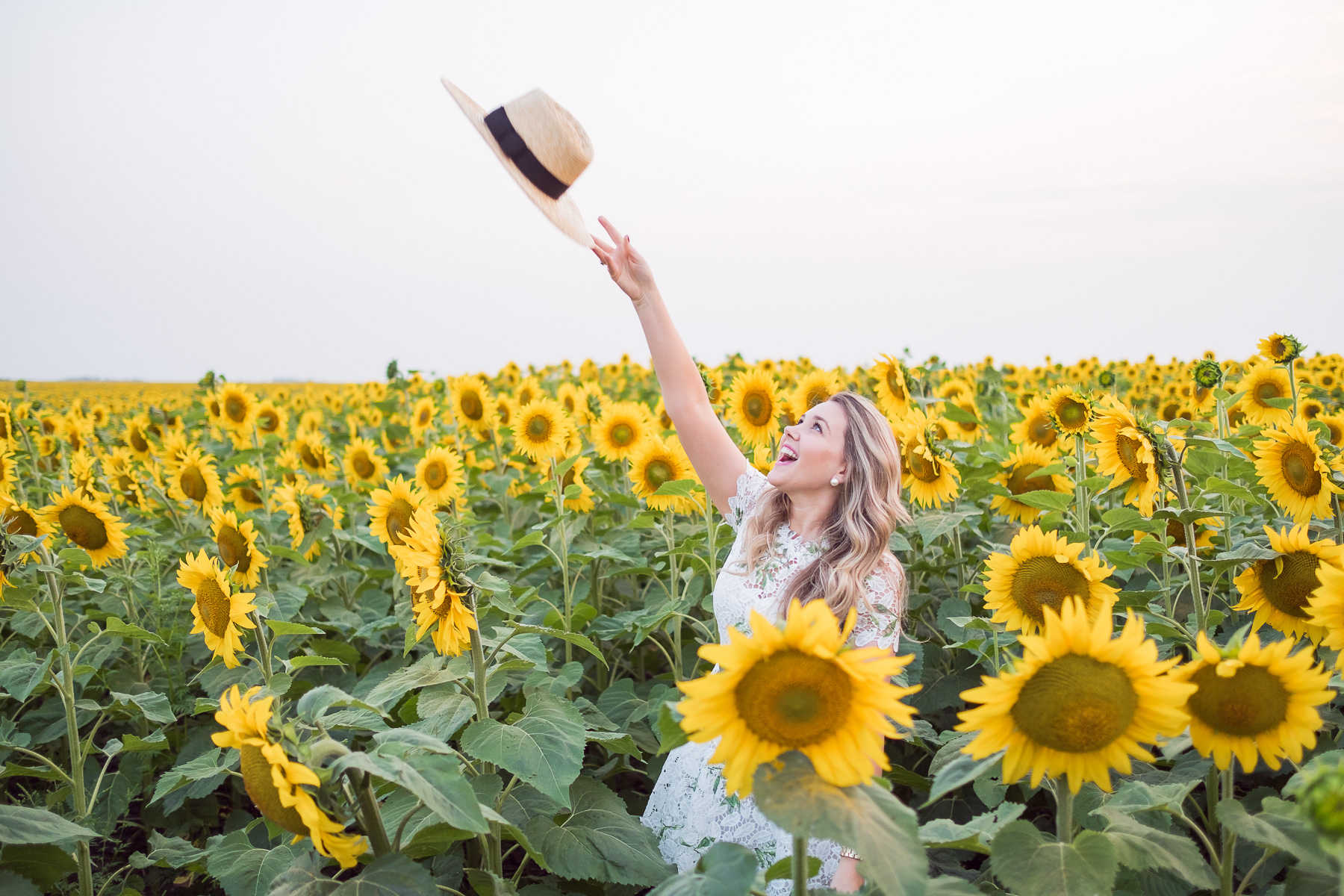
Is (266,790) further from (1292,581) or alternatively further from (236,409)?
(236,409)

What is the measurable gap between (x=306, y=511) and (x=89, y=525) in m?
0.94

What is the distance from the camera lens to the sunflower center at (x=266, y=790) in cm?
164

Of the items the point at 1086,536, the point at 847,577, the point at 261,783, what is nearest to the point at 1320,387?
the point at 1086,536

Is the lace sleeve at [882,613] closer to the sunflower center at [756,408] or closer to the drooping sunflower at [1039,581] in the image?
the drooping sunflower at [1039,581]

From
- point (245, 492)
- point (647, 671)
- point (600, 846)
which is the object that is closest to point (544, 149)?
point (600, 846)

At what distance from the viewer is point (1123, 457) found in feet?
10.0

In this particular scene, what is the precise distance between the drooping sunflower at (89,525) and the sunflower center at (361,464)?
1948 millimetres

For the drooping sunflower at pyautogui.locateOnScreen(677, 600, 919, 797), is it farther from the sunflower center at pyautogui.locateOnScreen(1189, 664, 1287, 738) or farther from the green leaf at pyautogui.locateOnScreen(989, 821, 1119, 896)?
the sunflower center at pyautogui.locateOnScreen(1189, 664, 1287, 738)

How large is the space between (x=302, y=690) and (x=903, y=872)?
3.32 meters

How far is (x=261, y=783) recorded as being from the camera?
1650 millimetres

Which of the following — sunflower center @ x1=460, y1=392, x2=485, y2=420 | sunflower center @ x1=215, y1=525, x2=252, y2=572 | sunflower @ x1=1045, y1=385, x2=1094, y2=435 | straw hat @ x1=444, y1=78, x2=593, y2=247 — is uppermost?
straw hat @ x1=444, y1=78, x2=593, y2=247

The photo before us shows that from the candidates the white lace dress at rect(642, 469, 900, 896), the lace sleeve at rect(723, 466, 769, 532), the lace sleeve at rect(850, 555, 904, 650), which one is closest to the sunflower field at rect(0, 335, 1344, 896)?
the white lace dress at rect(642, 469, 900, 896)

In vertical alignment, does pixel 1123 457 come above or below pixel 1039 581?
above

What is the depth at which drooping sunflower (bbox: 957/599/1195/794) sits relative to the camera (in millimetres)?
1461
